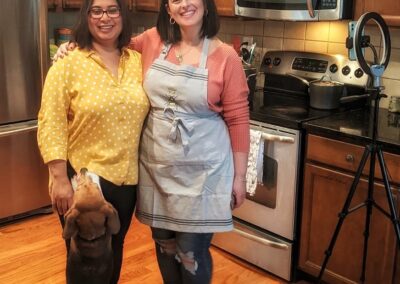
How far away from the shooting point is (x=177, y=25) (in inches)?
76.8

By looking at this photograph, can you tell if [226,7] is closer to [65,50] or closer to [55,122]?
[65,50]

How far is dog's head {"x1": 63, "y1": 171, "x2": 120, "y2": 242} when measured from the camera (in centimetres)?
180

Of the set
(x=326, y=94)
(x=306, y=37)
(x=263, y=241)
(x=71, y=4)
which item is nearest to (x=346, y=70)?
(x=326, y=94)

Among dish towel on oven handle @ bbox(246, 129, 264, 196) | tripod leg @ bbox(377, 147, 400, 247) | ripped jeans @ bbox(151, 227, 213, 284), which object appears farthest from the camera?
dish towel on oven handle @ bbox(246, 129, 264, 196)

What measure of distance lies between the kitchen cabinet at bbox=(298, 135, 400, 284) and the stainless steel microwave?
1.88ft

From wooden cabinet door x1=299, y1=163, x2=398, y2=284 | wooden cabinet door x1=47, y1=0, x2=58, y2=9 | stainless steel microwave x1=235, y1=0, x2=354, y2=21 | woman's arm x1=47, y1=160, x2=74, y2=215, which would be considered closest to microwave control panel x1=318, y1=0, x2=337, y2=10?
stainless steel microwave x1=235, y1=0, x2=354, y2=21

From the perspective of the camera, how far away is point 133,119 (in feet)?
6.15

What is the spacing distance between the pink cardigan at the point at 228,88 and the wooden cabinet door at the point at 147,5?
5.33 ft

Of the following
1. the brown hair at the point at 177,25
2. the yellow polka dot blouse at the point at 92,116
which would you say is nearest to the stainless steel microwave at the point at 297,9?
the brown hair at the point at 177,25

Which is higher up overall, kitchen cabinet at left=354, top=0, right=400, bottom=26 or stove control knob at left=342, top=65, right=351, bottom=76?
kitchen cabinet at left=354, top=0, right=400, bottom=26

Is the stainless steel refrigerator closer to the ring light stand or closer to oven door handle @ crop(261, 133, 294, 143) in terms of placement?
oven door handle @ crop(261, 133, 294, 143)

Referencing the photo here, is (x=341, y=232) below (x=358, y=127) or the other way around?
below

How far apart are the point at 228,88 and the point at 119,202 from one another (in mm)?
540

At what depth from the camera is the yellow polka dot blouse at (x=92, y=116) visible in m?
1.79
